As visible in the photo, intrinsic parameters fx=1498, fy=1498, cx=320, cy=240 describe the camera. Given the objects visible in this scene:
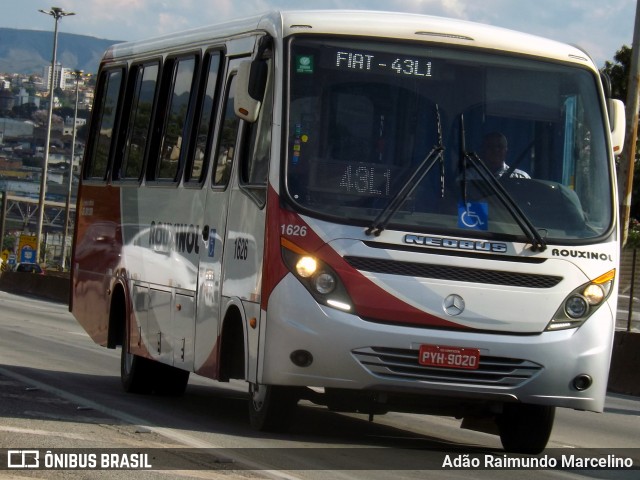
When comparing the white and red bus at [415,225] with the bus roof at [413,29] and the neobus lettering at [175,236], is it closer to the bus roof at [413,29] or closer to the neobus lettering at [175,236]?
the bus roof at [413,29]

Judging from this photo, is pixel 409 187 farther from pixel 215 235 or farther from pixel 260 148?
pixel 215 235

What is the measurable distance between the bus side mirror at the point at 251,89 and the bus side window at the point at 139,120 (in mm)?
3840

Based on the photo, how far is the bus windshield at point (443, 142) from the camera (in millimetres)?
10164

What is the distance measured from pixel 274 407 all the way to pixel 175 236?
8.96 ft

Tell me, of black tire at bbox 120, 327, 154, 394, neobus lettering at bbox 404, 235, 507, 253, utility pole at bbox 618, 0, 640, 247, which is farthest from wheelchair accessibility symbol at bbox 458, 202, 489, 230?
utility pole at bbox 618, 0, 640, 247

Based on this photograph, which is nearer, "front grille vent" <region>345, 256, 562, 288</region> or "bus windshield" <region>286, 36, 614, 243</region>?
"front grille vent" <region>345, 256, 562, 288</region>

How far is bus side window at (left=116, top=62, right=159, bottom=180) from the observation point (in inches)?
568

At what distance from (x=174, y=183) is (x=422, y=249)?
12.0 ft

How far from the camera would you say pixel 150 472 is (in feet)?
27.7

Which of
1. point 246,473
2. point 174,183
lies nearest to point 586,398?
point 246,473

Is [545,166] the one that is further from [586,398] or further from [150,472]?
[150,472]

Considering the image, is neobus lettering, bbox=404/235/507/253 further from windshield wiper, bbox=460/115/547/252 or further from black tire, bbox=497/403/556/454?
black tire, bbox=497/403/556/454

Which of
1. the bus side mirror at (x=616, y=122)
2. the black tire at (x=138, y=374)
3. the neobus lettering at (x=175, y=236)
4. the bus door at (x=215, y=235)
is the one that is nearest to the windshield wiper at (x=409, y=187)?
the bus side mirror at (x=616, y=122)

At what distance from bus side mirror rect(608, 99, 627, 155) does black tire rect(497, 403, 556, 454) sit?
6.53ft
